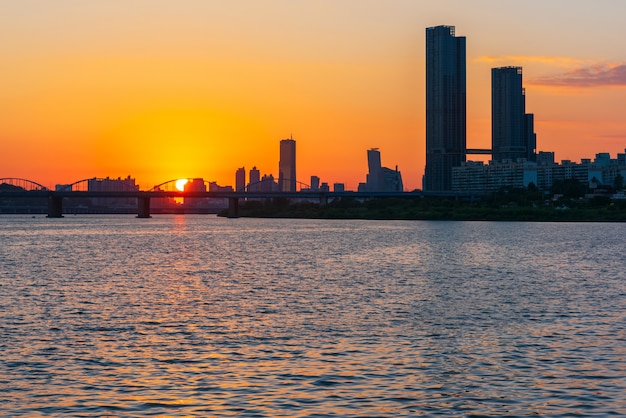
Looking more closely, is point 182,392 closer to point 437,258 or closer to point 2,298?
point 2,298

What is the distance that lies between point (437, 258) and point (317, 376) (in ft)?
208

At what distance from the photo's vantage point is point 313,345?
32.5 metres

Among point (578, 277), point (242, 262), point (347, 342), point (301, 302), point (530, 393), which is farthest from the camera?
point (242, 262)

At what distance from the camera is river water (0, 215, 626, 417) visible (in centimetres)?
2402

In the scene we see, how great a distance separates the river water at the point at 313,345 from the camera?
945 inches

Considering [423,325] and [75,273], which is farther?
[75,273]

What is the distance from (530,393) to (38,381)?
44.6ft

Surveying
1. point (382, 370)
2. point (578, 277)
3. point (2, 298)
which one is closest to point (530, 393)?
point (382, 370)

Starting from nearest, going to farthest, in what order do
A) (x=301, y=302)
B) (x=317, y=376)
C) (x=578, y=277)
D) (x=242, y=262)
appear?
(x=317, y=376)
(x=301, y=302)
(x=578, y=277)
(x=242, y=262)

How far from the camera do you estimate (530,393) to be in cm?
2492

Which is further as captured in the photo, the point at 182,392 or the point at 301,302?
the point at 301,302

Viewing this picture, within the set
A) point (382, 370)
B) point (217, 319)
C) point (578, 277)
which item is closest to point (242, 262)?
point (578, 277)

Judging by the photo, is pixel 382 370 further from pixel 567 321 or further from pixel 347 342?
pixel 567 321

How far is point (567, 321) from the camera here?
128ft
